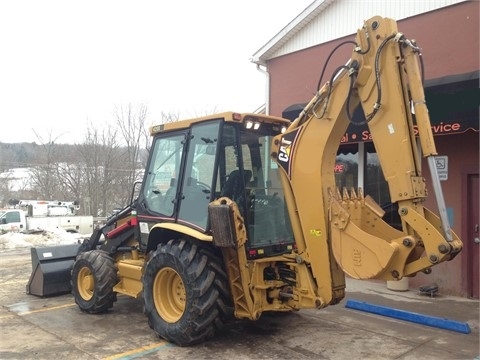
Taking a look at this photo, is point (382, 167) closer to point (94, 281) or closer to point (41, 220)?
point (94, 281)

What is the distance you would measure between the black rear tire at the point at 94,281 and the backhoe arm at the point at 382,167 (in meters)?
2.91

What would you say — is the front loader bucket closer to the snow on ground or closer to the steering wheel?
the steering wheel

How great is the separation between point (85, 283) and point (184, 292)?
7.23 ft

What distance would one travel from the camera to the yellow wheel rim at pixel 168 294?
546cm

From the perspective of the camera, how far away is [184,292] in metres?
5.36

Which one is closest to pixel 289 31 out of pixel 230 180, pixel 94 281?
pixel 230 180

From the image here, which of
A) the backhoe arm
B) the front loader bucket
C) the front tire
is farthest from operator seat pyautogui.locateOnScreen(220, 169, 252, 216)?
the front loader bucket

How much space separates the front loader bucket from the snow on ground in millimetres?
9137

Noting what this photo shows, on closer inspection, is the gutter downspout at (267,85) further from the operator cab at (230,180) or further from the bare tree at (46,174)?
the bare tree at (46,174)

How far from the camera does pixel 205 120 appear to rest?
5566 mm

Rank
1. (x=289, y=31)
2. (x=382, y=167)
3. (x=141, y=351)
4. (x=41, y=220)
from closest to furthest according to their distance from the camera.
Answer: (x=382, y=167)
(x=141, y=351)
(x=289, y=31)
(x=41, y=220)

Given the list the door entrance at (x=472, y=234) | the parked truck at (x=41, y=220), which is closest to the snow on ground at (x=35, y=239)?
the parked truck at (x=41, y=220)

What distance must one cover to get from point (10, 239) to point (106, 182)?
17523 mm

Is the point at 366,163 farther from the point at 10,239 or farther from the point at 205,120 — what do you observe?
the point at 10,239
